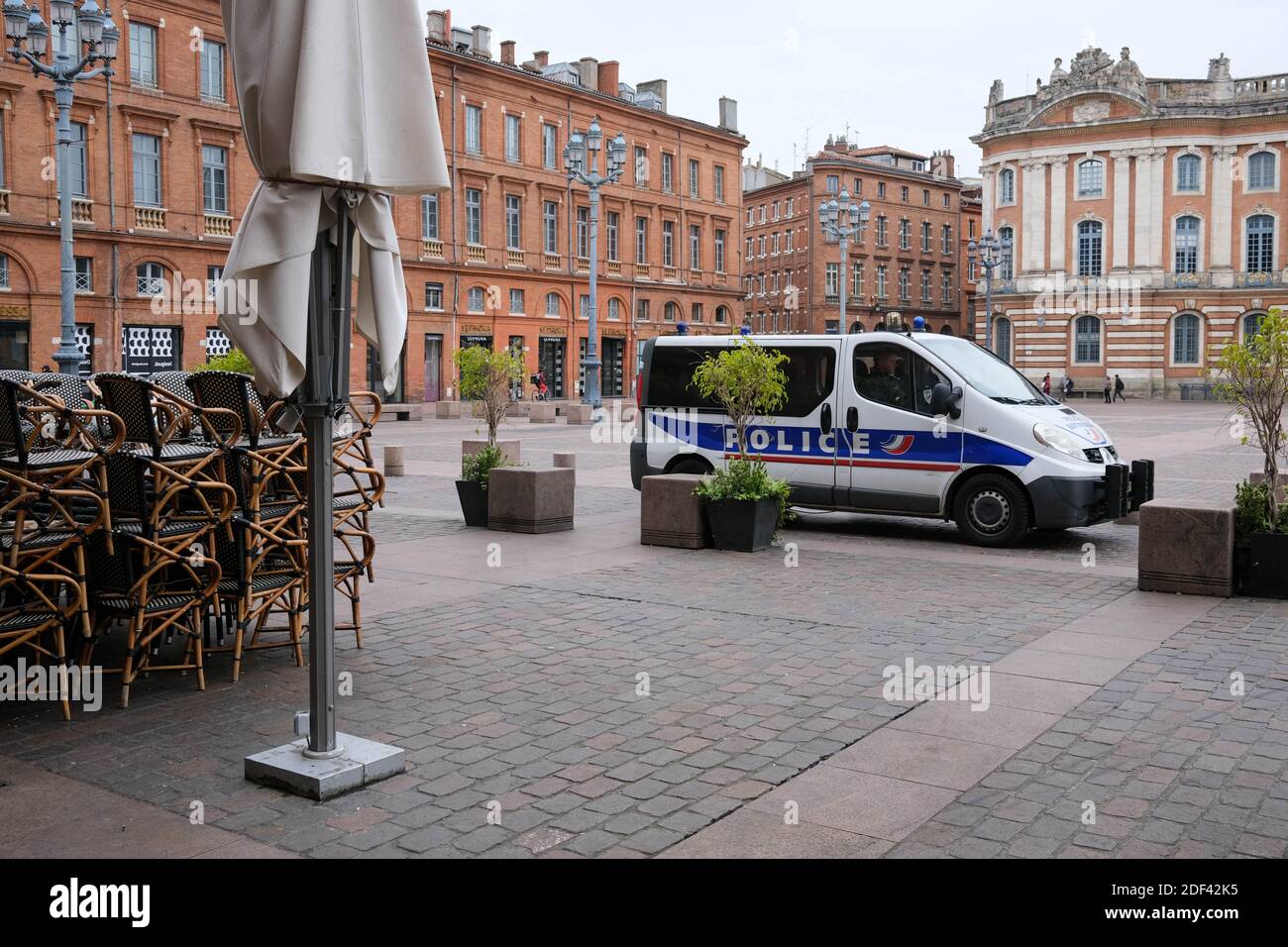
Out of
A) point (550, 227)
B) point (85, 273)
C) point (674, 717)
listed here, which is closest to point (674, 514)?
point (674, 717)

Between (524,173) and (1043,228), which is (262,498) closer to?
(524,173)

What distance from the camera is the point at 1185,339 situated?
6994 cm

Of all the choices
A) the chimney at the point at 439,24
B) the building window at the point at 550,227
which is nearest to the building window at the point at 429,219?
the building window at the point at 550,227

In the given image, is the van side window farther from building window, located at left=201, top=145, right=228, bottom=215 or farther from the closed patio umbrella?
building window, located at left=201, top=145, right=228, bottom=215

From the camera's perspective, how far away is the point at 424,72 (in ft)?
17.1

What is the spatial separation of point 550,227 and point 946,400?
48.4 metres

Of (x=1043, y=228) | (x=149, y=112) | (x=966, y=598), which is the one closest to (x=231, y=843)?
(x=966, y=598)

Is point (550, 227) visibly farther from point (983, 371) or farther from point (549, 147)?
point (983, 371)

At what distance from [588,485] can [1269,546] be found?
424 inches

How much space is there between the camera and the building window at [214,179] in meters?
43.6

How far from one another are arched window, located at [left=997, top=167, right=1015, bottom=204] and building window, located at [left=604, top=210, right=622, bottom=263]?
89.5 ft

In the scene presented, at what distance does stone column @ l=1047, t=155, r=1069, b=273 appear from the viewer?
71.4 m

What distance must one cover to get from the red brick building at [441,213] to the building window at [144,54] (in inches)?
1.9

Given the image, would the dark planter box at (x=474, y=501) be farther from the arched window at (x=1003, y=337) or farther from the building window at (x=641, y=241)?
the arched window at (x=1003, y=337)
